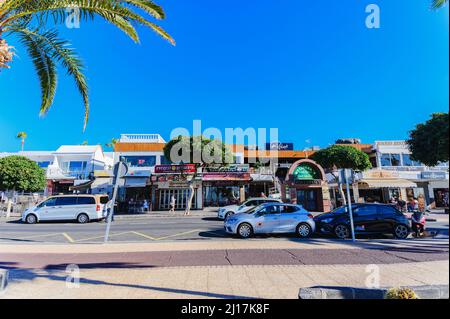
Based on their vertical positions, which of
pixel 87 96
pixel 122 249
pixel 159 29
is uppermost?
pixel 159 29

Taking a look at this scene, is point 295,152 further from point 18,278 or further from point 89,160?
point 18,278

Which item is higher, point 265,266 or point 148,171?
point 148,171

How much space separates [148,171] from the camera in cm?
2716

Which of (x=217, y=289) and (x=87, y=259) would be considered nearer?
(x=217, y=289)

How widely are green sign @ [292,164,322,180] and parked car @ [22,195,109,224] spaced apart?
53.5 feet

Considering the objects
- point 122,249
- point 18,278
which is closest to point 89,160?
point 122,249

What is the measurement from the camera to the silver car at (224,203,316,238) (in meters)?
10.4

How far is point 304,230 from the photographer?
34.6 feet

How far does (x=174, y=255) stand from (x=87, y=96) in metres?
5.15

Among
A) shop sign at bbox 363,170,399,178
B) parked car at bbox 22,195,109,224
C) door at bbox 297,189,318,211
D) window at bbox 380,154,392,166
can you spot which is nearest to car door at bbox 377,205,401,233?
door at bbox 297,189,318,211

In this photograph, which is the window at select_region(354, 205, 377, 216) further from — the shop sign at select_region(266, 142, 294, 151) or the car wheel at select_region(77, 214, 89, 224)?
the shop sign at select_region(266, 142, 294, 151)

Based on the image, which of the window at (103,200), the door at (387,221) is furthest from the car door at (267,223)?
the window at (103,200)
